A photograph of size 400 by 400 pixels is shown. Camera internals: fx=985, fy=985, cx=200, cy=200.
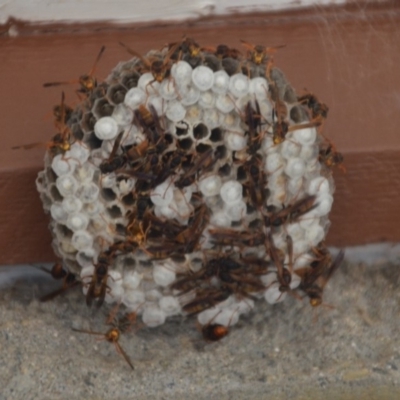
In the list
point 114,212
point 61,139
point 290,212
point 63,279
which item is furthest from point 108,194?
point 290,212

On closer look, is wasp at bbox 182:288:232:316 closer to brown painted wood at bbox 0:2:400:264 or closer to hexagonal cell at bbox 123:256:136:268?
hexagonal cell at bbox 123:256:136:268

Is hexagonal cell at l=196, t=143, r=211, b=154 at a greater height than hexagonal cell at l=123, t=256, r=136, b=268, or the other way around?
hexagonal cell at l=196, t=143, r=211, b=154

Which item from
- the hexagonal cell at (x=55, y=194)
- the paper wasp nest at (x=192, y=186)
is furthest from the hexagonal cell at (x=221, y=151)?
the hexagonal cell at (x=55, y=194)

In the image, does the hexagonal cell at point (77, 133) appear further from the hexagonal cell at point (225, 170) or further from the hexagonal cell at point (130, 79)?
the hexagonal cell at point (225, 170)

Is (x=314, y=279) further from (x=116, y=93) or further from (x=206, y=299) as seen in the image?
(x=116, y=93)

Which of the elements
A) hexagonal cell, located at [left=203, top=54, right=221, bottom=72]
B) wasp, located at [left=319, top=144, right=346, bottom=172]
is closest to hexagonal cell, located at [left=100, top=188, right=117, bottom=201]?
hexagonal cell, located at [left=203, top=54, right=221, bottom=72]

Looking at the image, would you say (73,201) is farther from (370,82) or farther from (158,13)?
(370,82)

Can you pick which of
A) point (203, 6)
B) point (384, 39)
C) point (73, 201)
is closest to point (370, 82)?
point (384, 39)
